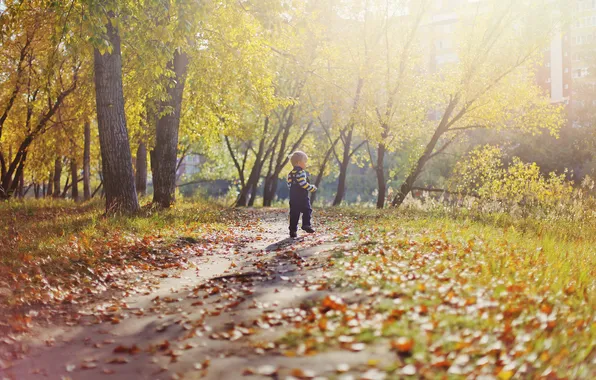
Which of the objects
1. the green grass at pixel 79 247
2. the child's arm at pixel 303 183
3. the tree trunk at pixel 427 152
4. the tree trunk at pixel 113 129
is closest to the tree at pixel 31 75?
the tree trunk at pixel 113 129

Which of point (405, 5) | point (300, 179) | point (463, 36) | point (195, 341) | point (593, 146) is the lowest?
point (195, 341)

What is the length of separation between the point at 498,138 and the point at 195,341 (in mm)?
41699

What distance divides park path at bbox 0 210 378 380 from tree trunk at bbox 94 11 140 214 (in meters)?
5.35

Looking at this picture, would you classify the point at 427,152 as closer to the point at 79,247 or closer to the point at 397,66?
the point at 397,66

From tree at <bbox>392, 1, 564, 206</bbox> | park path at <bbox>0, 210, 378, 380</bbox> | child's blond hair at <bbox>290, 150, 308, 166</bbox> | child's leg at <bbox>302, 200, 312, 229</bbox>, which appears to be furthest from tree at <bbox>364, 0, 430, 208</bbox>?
park path at <bbox>0, 210, 378, 380</bbox>

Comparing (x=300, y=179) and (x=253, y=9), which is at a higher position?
(x=253, y=9)

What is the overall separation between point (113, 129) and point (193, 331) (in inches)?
348

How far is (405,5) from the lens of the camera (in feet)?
79.3

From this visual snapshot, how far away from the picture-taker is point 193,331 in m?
5.08

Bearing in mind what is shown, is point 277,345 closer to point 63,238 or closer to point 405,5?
point 63,238

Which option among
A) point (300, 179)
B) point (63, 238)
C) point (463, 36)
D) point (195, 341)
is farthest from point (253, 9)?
point (463, 36)

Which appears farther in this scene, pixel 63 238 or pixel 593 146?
pixel 593 146

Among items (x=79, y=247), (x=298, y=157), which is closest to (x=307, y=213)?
(x=298, y=157)

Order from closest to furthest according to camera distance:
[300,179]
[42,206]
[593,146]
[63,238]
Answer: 1. [63,238]
2. [300,179]
3. [42,206]
4. [593,146]
